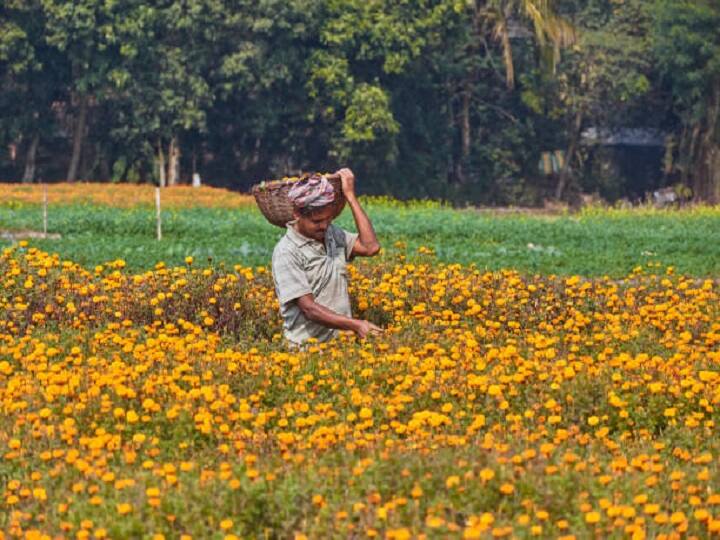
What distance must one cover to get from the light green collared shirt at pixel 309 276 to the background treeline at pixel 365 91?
3396cm

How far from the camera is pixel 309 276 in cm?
929

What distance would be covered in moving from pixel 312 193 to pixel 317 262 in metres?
0.42

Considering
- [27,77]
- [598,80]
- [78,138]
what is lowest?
[78,138]

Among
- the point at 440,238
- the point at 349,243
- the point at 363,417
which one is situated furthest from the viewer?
the point at 440,238

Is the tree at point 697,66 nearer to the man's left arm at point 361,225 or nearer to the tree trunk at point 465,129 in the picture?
the tree trunk at point 465,129

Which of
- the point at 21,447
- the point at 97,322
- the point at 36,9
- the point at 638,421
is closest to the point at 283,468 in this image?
the point at 21,447

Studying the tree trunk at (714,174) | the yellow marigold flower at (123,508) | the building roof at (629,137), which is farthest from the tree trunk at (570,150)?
the yellow marigold flower at (123,508)

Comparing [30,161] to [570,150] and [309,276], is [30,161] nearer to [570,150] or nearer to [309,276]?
[570,150]

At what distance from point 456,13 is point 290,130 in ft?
18.9

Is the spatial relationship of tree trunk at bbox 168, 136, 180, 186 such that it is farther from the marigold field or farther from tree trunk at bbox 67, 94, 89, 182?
the marigold field

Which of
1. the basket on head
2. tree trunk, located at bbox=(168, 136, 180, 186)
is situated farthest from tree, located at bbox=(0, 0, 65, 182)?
the basket on head

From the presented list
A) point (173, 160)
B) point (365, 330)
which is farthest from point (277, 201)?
point (173, 160)

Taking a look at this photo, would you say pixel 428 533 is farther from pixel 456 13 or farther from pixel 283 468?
pixel 456 13

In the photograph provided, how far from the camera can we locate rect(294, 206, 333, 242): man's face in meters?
9.20
